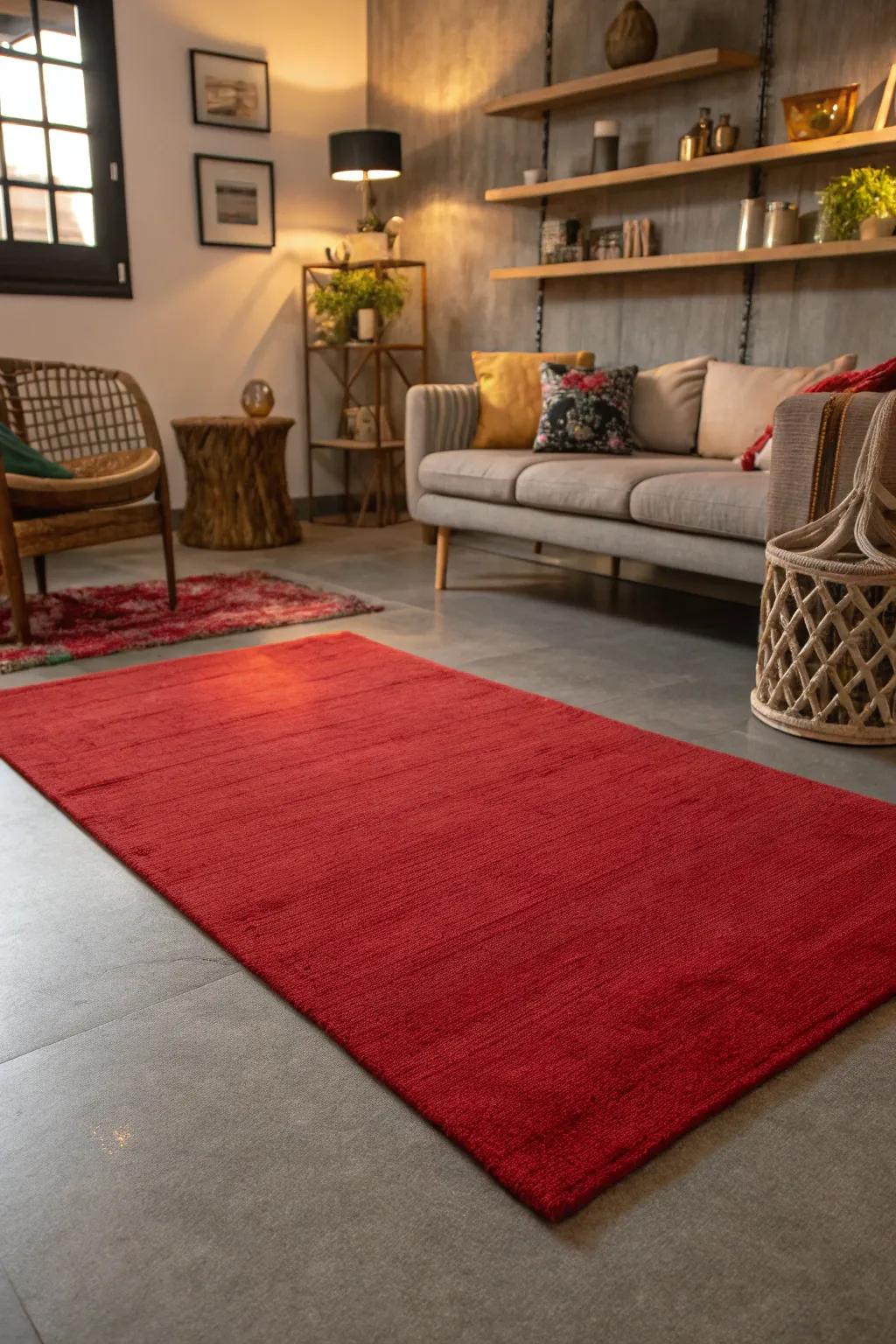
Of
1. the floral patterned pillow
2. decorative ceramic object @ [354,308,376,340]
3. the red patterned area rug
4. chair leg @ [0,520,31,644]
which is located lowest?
the red patterned area rug

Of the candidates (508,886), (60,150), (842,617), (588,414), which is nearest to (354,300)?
(60,150)

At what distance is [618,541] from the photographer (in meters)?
3.38

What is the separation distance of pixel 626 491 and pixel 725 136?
1.48 metres

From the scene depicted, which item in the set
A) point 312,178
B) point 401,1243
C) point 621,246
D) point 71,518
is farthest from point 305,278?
point 401,1243

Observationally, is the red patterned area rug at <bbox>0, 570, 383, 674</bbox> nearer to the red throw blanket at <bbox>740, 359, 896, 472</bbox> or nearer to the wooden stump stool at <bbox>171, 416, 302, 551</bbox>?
the wooden stump stool at <bbox>171, 416, 302, 551</bbox>

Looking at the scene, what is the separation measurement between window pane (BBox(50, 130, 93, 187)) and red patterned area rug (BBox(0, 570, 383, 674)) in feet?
6.46

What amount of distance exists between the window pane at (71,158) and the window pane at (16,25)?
335 millimetres

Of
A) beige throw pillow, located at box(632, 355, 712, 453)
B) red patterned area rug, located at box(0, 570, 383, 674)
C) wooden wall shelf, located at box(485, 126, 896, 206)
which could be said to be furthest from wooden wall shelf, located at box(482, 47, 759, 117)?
red patterned area rug, located at box(0, 570, 383, 674)

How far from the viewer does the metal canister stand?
3828mm

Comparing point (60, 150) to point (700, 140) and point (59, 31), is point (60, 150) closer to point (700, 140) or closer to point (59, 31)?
point (59, 31)

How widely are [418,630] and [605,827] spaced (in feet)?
5.15

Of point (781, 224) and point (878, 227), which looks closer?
point (878, 227)

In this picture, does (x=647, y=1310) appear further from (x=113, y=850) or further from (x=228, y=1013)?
(x=113, y=850)

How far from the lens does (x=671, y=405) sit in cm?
395
